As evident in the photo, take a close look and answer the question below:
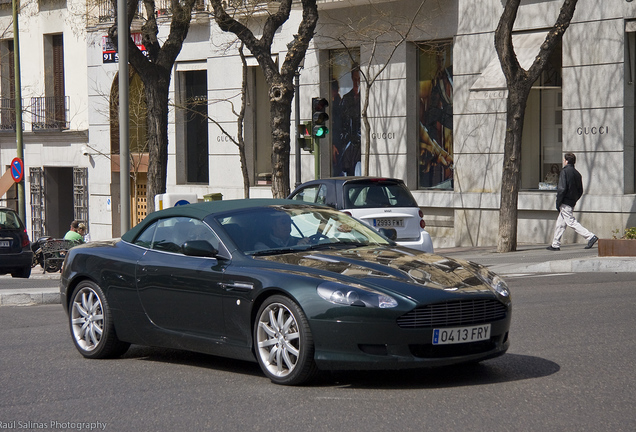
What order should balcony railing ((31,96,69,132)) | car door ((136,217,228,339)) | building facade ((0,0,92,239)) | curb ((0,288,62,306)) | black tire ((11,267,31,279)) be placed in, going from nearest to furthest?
car door ((136,217,228,339)), curb ((0,288,62,306)), black tire ((11,267,31,279)), building facade ((0,0,92,239)), balcony railing ((31,96,69,132))

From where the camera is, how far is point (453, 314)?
657 cm

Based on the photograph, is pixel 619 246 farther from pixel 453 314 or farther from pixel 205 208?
pixel 453 314

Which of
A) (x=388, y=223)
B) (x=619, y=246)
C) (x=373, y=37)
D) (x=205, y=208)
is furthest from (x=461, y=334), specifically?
(x=373, y=37)

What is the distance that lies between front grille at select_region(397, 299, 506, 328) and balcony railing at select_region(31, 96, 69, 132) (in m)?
30.4

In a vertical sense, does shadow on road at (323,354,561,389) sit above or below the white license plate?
below

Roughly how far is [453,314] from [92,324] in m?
3.47

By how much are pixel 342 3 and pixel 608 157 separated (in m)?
8.20

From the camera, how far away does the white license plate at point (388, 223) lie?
49.4ft

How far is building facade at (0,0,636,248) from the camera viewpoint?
20766mm

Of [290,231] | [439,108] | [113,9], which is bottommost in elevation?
[290,231]

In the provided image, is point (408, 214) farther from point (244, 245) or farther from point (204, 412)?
point (204, 412)

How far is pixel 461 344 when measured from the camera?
6.65 m

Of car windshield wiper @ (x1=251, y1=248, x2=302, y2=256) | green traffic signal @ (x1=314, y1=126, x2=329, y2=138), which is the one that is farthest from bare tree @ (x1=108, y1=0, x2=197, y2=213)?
A: car windshield wiper @ (x1=251, y1=248, x2=302, y2=256)

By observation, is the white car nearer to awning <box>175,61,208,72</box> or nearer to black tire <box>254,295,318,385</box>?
black tire <box>254,295,318,385</box>
